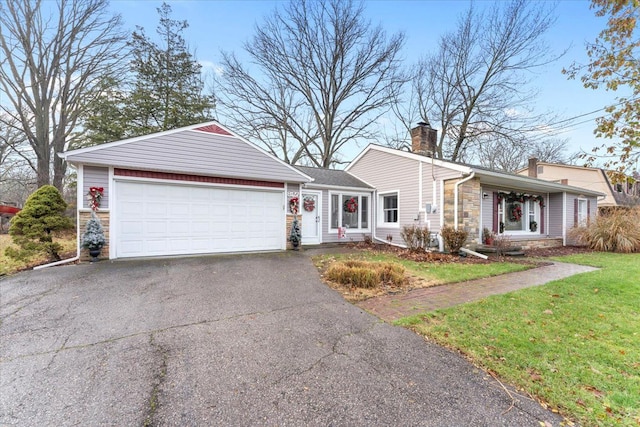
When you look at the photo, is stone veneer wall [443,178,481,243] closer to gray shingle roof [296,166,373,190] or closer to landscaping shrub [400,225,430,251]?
landscaping shrub [400,225,430,251]

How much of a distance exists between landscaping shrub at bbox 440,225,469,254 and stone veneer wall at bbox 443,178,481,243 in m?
0.41

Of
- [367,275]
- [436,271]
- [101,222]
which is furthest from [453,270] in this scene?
[101,222]

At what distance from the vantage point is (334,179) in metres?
12.4

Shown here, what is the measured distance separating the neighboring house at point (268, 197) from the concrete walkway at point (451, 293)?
297 centimetres

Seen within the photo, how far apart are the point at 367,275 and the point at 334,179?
25.1 feet

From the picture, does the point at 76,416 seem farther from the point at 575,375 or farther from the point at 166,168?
the point at 166,168

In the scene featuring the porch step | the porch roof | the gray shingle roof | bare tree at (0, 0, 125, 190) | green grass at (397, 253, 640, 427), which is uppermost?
bare tree at (0, 0, 125, 190)

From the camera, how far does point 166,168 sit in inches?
302

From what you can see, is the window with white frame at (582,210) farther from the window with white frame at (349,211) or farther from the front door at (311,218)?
the front door at (311,218)

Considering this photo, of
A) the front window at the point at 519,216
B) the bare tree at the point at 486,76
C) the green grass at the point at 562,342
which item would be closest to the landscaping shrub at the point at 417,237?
the green grass at the point at 562,342

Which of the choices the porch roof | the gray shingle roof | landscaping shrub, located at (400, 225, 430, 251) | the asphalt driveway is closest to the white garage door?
the gray shingle roof

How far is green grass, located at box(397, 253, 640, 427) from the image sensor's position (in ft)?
7.23

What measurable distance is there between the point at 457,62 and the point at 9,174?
29.8 metres

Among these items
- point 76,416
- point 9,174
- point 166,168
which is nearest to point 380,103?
point 166,168
